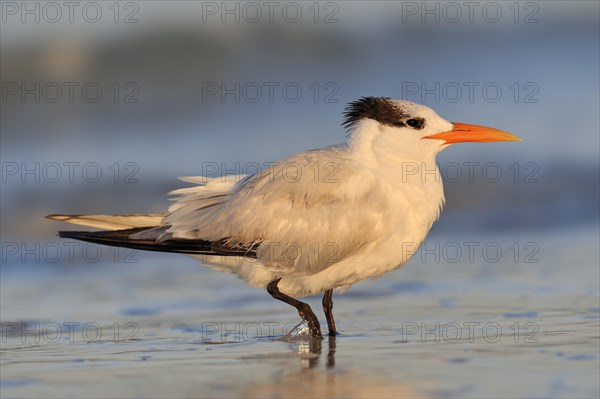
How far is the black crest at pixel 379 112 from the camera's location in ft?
21.1

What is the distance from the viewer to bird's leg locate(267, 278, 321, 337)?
20.2 feet

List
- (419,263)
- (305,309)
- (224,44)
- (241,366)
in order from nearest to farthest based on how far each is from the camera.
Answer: (241,366) → (305,309) → (419,263) → (224,44)

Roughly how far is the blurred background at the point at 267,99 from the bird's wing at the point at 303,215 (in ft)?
5.82

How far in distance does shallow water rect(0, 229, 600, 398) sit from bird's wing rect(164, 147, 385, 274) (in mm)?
460

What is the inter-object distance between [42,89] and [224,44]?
2.37m

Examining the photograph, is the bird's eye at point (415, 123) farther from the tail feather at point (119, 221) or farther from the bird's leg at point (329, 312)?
the tail feather at point (119, 221)

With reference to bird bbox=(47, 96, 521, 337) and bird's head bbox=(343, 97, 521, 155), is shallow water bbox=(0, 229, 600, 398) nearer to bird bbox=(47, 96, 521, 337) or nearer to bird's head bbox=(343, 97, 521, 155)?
bird bbox=(47, 96, 521, 337)

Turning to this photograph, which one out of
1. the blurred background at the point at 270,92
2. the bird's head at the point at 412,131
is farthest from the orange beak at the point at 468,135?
the blurred background at the point at 270,92

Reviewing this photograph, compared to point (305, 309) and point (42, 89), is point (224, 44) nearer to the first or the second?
point (42, 89)

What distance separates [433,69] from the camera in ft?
47.0

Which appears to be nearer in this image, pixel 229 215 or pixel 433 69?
pixel 229 215

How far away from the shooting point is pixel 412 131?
21.1 ft

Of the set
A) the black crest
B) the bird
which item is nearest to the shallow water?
the bird

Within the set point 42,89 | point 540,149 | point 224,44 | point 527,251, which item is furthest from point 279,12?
point 527,251
